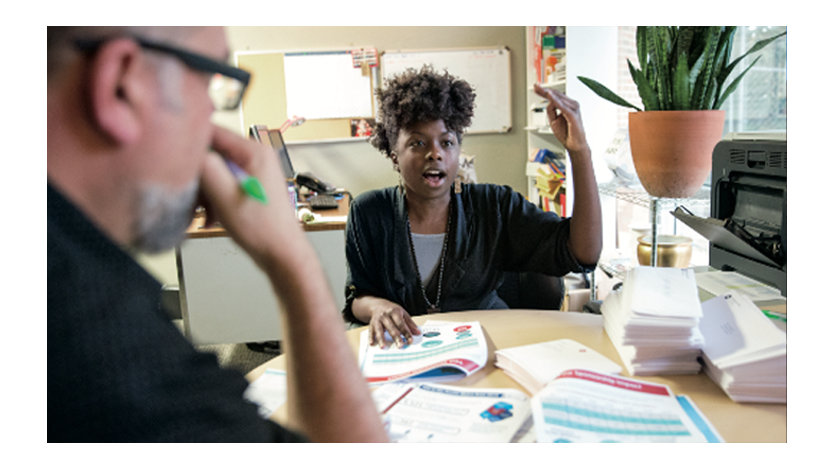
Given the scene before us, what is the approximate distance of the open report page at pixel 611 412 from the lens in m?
0.75

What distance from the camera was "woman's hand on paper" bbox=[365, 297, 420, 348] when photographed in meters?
1.12

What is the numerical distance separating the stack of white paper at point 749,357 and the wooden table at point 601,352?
0.02m

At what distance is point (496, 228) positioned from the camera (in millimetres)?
1615

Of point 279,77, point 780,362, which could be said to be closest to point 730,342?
point 780,362

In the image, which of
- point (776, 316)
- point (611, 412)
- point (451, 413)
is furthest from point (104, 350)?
point (776, 316)

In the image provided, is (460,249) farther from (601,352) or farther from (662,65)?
(662,65)

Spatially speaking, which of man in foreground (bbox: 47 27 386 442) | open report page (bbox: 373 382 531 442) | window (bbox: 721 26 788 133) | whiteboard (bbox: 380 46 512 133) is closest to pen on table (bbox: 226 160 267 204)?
man in foreground (bbox: 47 27 386 442)

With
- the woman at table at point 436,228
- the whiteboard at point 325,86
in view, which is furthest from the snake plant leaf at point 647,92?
the whiteboard at point 325,86

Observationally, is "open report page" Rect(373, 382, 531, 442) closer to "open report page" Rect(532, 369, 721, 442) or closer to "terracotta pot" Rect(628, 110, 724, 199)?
"open report page" Rect(532, 369, 721, 442)

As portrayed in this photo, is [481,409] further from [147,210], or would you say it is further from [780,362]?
[147,210]

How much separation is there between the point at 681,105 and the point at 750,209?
1.14 ft

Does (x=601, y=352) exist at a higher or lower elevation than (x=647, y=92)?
lower

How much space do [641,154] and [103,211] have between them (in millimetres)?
1487

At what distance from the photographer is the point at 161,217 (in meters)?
0.38
